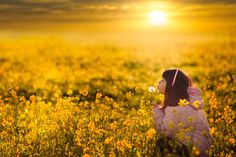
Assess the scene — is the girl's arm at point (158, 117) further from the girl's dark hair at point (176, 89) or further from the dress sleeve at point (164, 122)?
the girl's dark hair at point (176, 89)

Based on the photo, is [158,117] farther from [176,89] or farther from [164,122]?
[176,89]

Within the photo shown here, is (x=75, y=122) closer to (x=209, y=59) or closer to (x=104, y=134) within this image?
(x=104, y=134)

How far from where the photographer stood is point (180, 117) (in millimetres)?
6691

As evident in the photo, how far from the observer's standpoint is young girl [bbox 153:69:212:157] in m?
6.57

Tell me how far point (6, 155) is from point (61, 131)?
0.89 metres

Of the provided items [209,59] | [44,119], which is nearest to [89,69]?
[209,59]

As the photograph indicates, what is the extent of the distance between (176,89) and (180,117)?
0.41m

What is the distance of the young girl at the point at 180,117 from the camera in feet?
21.5

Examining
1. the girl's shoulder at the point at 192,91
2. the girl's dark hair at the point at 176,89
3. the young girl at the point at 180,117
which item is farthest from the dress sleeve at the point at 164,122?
the girl's shoulder at the point at 192,91

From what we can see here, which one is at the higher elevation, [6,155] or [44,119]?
[44,119]

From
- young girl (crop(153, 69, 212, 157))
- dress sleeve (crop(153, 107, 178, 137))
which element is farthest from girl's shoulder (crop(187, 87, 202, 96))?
dress sleeve (crop(153, 107, 178, 137))

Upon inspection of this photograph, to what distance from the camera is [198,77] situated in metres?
16.9

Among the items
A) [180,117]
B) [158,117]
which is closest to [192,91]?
[180,117]

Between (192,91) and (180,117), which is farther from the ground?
(192,91)
